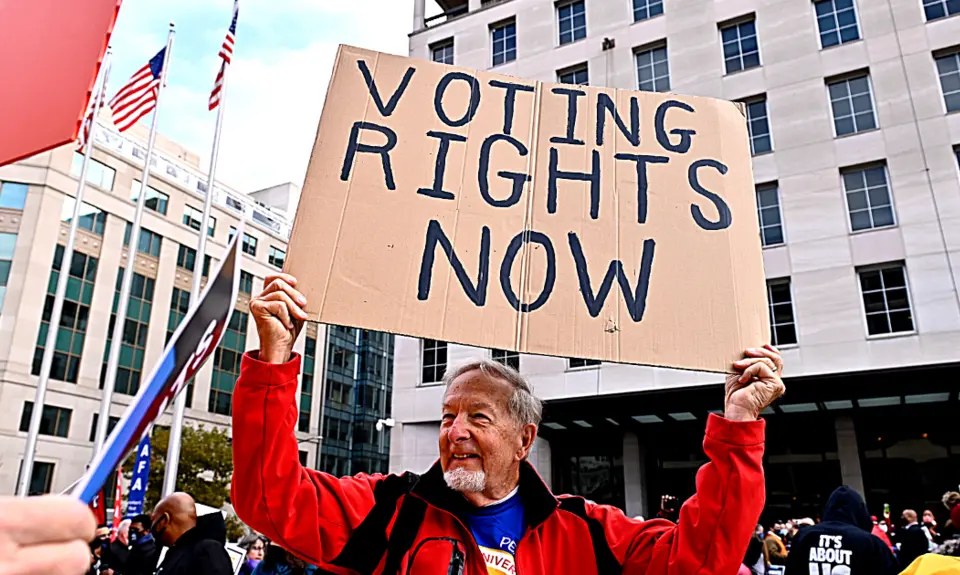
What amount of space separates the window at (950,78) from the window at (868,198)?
219 cm

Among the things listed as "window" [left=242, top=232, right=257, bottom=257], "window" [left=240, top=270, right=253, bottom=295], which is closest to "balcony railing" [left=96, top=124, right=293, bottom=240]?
→ "window" [left=242, top=232, right=257, bottom=257]

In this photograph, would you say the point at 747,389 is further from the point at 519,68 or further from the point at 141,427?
the point at 519,68

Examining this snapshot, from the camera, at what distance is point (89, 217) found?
3691 cm

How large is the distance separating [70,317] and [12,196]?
6.48 m

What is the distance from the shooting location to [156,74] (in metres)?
16.1

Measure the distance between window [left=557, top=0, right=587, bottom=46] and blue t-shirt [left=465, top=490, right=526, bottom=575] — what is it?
22.9 meters

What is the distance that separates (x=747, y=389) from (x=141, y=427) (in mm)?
2407

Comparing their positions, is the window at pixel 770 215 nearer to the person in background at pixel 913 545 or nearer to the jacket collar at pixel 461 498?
the person in background at pixel 913 545

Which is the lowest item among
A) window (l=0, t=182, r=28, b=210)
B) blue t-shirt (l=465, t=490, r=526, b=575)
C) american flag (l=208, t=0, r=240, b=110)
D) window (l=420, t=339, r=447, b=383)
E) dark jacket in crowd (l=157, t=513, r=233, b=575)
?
dark jacket in crowd (l=157, t=513, r=233, b=575)

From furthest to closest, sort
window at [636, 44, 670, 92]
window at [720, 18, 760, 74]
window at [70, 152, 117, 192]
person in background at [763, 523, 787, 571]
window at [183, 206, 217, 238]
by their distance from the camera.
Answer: window at [183, 206, 217, 238] → window at [70, 152, 117, 192] → window at [636, 44, 670, 92] → window at [720, 18, 760, 74] → person in background at [763, 523, 787, 571]

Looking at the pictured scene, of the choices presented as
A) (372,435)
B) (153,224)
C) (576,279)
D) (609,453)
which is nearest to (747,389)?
(576,279)

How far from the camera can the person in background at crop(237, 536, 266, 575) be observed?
885 centimetres

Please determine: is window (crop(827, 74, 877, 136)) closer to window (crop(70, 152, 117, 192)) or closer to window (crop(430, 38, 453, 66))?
window (crop(430, 38, 453, 66))

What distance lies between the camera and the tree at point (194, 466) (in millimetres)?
32094
